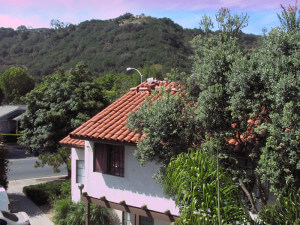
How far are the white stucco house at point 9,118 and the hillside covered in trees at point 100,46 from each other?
1580 inches

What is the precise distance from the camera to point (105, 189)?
39.8 feet

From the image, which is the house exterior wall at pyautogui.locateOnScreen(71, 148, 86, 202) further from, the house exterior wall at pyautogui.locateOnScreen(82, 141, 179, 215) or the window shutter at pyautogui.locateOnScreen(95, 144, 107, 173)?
the window shutter at pyautogui.locateOnScreen(95, 144, 107, 173)

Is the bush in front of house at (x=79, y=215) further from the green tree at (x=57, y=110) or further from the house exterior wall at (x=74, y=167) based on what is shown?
the green tree at (x=57, y=110)

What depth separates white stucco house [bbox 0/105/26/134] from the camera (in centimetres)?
4410

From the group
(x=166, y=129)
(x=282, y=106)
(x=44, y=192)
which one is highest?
(x=282, y=106)

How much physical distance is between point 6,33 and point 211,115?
585 feet

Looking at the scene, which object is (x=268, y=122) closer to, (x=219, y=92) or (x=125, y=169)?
(x=219, y=92)

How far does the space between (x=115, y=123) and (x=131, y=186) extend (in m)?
2.24

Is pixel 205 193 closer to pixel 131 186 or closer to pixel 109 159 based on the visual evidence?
pixel 131 186

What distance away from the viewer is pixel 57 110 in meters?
21.1

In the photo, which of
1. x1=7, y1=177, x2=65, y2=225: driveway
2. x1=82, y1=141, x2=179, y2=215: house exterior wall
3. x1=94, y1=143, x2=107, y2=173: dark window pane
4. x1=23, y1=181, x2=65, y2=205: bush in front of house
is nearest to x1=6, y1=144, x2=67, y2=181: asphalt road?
x1=7, y1=177, x2=65, y2=225: driveway

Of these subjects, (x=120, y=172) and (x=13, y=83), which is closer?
(x=120, y=172)

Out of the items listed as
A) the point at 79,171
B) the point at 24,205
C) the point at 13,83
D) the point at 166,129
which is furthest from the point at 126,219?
the point at 13,83

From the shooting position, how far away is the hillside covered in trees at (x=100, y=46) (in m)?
97.4
